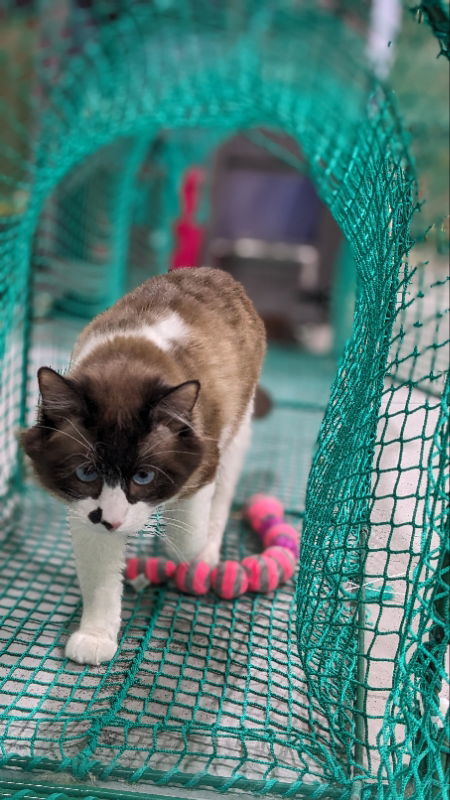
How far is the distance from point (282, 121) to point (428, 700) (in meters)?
1.03

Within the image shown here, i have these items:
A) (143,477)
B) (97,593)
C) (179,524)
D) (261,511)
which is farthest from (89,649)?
(261,511)

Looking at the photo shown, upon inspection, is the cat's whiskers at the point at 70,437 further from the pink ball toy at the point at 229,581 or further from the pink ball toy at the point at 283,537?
the pink ball toy at the point at 283,537

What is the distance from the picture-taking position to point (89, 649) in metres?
1.10

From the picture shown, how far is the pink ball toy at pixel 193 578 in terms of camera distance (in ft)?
4.36

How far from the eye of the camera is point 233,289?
4.01ft

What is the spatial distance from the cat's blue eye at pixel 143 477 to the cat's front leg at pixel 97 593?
17cm

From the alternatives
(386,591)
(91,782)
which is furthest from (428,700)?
(91,782)

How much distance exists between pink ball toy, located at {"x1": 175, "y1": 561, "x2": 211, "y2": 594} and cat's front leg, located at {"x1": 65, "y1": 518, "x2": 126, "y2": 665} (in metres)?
0.20

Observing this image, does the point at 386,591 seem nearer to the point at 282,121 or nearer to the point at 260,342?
the point at 260,342

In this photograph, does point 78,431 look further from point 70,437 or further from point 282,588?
point 282,588

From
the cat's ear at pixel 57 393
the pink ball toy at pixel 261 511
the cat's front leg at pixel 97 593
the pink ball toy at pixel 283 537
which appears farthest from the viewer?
the pink ball toy at pixel 261 511

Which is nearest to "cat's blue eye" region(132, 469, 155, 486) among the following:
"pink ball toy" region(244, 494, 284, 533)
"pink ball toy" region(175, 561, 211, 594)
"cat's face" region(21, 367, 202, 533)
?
"cat's face" region(21, 367, 202, 533)

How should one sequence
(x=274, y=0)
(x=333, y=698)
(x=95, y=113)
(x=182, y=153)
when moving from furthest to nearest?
1. (x=182, y=153)
2. (x=274, y=0)
3. (x=95, y=113)
4. (x=333, y=698)

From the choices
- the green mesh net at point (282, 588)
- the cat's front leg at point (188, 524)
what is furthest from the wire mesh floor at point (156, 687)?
the cat's front leg at point (188, 524)
